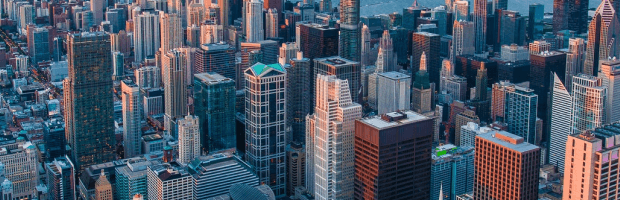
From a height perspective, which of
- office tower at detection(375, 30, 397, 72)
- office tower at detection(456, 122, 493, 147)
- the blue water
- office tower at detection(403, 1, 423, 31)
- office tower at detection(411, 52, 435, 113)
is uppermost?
the blue water

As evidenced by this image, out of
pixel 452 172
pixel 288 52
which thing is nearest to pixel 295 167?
pixel 452 172

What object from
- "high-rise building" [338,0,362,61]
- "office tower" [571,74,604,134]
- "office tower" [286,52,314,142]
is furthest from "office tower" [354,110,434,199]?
"high-rise building" [338,0,362,61]

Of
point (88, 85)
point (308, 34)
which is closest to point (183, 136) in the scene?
point (88, 85)

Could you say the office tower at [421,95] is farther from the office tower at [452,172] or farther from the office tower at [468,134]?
the office tower at [452,172]

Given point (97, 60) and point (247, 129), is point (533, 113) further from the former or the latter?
point (97, 60)

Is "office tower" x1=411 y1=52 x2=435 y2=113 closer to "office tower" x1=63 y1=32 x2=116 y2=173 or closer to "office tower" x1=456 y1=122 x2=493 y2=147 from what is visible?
"office tower" x1=456 y1=122 x2=493 y2=147

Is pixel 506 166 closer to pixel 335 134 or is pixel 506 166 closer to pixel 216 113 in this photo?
pixel 335 134
